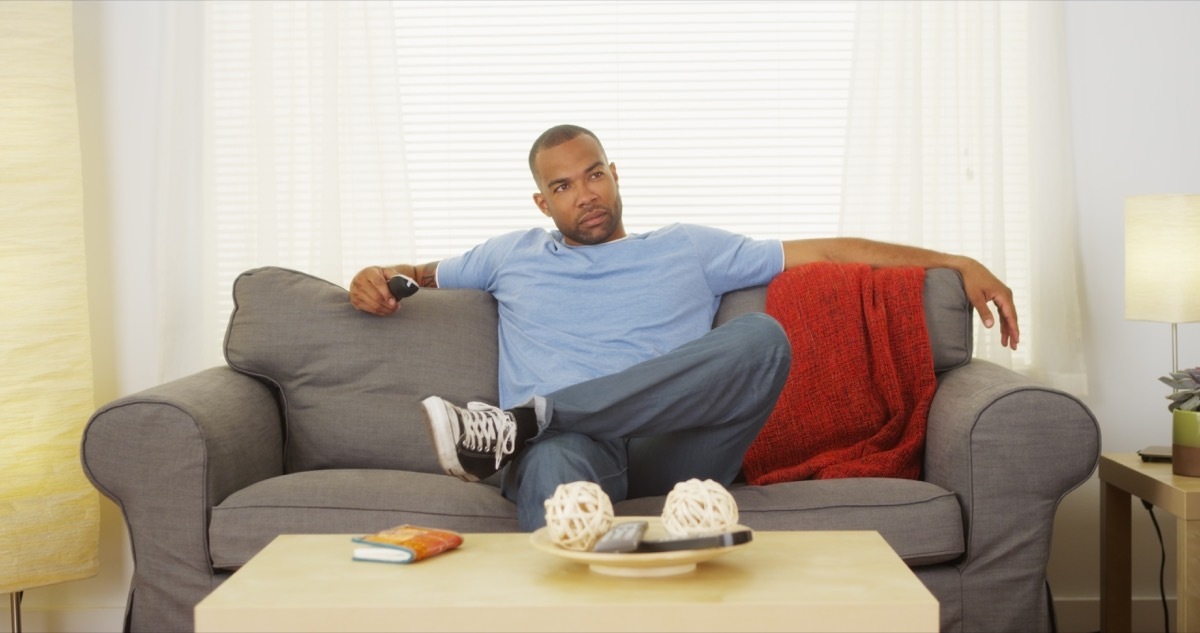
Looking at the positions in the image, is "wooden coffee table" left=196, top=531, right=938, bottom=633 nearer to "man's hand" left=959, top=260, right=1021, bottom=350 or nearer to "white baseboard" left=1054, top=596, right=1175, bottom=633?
"man's hand" left=959, top=260, right=1021, bottom=350

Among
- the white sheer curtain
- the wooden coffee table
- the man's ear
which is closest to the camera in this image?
the wooden coffee table

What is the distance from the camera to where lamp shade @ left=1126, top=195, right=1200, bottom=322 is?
8.18 feet

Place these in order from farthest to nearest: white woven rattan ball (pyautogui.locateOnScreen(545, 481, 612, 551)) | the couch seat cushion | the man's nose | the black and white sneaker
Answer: the man's nose
the couch seat cushion
the black and white sneaker
white woven rattan ball (pyautogui.locateOnScreen(545, 481, 612, 551))

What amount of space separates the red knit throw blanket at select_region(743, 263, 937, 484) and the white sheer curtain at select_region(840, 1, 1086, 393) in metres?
0.51

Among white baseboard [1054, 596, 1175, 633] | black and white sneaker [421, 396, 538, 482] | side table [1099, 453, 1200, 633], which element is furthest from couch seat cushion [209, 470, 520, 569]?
white baseboard [1054, 596, 1175, 633]

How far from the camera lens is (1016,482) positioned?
219 centimetres

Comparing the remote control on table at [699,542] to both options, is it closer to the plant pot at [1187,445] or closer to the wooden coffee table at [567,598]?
the wooden coffee table at [567,598]

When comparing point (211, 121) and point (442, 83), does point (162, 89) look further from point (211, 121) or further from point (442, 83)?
point (442, 83)

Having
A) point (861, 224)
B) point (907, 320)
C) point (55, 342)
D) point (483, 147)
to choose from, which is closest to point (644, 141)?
point (483, 147)

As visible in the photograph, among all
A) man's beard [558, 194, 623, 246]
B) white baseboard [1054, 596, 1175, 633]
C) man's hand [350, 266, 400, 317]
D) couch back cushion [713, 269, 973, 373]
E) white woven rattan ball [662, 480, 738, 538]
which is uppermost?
man's beard [558, 194, 623, 246]

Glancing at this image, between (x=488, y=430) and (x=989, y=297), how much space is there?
1344mm

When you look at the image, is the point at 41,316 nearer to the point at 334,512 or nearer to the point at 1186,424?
the point at 334,512

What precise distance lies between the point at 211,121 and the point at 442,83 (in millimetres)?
661

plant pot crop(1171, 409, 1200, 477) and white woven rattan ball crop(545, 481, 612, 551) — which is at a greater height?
white woven rattan ball crop(545, 481, 612, 551)
